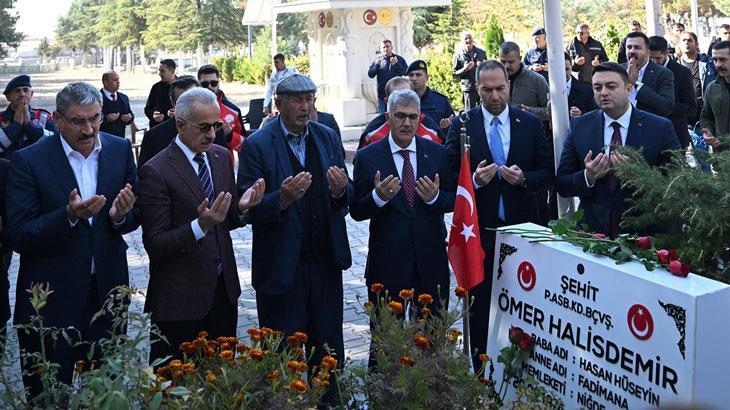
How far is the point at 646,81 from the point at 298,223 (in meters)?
4.61

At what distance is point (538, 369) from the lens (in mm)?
4348

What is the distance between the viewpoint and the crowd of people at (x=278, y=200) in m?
4.66

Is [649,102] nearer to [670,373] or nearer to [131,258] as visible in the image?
[670,373]

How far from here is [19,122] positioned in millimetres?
8094

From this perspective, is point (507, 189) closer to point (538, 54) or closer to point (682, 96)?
point (682, 96)

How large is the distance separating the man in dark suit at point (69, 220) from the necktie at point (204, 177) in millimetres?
404

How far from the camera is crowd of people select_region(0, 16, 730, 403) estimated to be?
466 cm

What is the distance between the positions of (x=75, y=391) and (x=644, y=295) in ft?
7.43

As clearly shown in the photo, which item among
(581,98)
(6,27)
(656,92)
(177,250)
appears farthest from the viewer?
(6,27)

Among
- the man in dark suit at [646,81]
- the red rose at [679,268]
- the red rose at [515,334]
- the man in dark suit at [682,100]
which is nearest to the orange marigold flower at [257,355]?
the red rose at [515,334]

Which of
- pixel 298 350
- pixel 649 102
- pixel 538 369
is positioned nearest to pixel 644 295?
pixel 538 369

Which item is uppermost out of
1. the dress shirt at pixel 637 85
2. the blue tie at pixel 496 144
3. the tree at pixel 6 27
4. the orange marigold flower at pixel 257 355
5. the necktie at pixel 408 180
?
the tree at pixel 6 27

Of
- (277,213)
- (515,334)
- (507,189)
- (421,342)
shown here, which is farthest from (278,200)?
(507,189)

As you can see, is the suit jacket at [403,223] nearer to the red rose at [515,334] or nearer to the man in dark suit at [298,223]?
the man in dark suit at [298,223]
